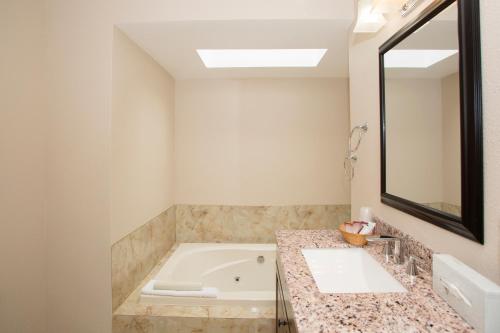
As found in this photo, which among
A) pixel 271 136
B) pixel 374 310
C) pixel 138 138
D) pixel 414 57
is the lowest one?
pixel 374 310

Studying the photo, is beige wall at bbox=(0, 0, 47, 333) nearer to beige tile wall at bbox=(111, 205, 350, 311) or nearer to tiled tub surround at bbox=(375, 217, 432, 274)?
beige tile wall at bbox=(111, 205, 350, 311)

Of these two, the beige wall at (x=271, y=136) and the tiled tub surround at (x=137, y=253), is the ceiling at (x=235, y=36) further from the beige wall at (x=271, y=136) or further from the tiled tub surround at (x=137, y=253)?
the tiled tub surround at (x=137, y=253)

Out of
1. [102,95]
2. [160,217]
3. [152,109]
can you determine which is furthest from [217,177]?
[102,95]

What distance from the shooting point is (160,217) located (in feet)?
7.65

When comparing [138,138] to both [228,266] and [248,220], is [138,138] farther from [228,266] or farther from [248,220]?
[228,266]

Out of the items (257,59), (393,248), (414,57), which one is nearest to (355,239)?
(393,248)

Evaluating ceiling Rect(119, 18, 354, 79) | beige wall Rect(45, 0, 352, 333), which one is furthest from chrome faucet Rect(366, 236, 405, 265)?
beige wall Rect(45, 0, 352, 333)

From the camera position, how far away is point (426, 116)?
1.04 m

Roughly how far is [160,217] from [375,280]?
6.27 feet

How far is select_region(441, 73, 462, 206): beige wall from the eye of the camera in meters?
0.86

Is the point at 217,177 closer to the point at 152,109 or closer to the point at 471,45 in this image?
the point at 152,109

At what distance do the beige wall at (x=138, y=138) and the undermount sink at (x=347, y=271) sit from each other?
51.4 inches

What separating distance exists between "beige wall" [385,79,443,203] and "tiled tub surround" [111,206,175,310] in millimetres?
1768

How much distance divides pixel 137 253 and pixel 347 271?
154cm
